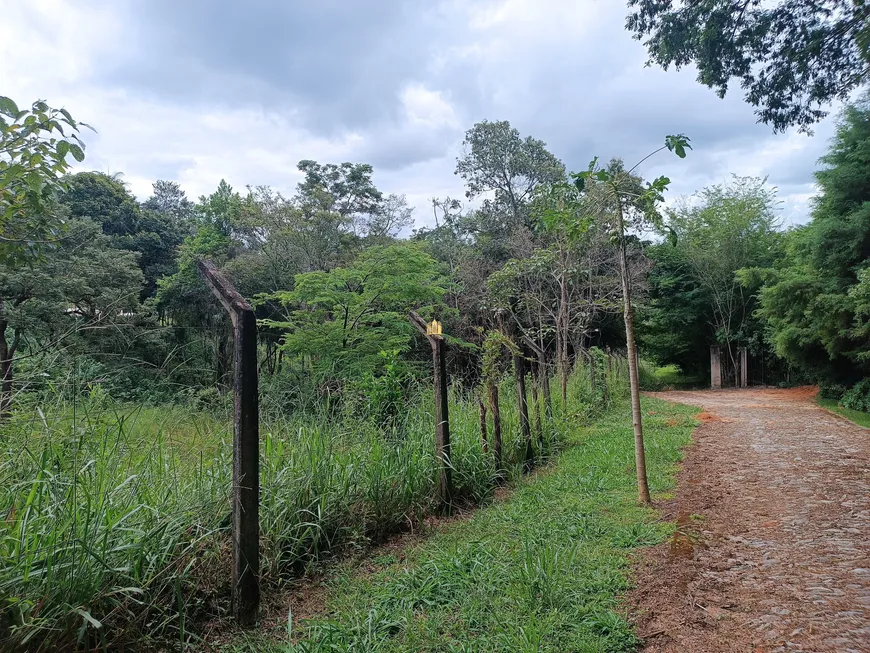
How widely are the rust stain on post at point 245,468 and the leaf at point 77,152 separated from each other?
2.71 feet

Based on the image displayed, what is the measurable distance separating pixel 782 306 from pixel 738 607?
516 inches

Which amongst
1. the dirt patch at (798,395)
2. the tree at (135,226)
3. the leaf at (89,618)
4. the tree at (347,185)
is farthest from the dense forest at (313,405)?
the tree at (347,185)

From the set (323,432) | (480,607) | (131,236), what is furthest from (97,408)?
(131,236)

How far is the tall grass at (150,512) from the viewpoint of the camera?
73.3 inches

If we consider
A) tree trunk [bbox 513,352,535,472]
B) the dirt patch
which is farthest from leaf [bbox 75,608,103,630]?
the dirt patch

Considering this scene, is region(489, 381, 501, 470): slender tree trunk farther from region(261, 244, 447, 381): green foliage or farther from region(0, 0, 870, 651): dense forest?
region(261, 244, 447, 381): green foliage

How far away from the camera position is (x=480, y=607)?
238 centimetres

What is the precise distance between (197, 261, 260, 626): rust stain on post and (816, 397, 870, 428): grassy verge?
35.1 feet

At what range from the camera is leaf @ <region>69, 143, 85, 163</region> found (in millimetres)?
2170

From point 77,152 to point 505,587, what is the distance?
9.43 feet

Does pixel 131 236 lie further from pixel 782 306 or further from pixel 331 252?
pixel 782 306

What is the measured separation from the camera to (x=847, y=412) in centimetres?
1088

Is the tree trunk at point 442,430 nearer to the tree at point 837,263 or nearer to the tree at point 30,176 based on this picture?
the tree at point 30,176

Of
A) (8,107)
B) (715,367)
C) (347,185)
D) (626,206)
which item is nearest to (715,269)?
(715,367)
